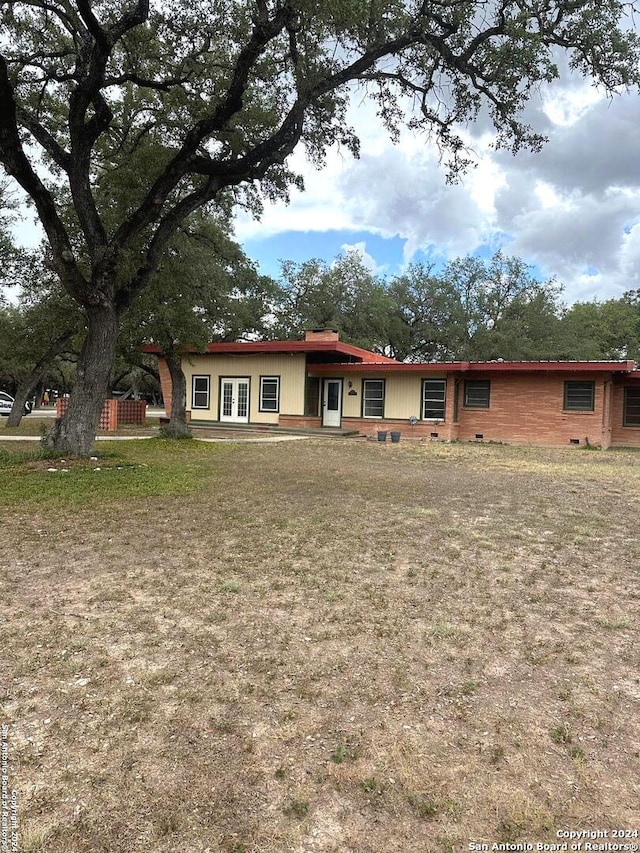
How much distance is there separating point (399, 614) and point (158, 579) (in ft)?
5.86

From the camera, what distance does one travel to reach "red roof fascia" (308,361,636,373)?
16.6 m

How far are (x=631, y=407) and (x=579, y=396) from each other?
9.51 feet

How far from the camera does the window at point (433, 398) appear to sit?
62.8 feet

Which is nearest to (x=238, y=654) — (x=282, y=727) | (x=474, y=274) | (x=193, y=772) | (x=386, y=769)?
(x=282, y=727)

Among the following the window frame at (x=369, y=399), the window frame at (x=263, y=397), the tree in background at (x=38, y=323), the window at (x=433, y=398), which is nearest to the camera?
the tree in background at (x=38, y=323)

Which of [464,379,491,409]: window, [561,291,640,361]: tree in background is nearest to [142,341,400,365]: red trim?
[464,379,491,409]: window

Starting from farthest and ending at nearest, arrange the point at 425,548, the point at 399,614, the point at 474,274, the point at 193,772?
the point at 474,274 < the point at 425,548 < the point at 399,614 < the point at 193,772

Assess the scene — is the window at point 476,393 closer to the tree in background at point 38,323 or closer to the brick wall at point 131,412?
the tree in background at point 38,323

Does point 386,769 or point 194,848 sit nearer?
point 194,848

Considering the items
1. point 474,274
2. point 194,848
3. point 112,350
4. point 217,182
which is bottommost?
point 194,848

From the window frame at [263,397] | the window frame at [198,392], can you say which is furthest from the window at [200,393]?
the window frame at [263,397]

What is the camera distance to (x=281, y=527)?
18.5ft

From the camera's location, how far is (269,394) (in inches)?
850

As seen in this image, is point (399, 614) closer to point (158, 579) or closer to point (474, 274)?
point (158, 579)
